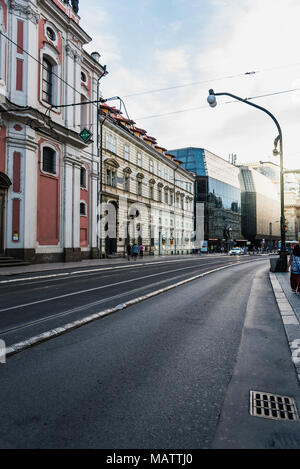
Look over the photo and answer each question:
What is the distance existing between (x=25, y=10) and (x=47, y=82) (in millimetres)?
4399

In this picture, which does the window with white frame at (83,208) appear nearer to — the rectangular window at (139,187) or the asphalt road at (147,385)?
the rectangular window at (139,187)

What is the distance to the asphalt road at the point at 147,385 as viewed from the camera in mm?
2410

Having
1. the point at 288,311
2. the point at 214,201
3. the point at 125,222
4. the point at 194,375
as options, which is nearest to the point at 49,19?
the point at 125,222

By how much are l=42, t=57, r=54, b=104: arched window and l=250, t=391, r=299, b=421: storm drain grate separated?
953 inches

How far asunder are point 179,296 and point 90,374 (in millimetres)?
5385

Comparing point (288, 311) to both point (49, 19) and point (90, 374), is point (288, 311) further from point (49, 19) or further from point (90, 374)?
point (49, 19)

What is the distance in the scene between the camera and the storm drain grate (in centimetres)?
280

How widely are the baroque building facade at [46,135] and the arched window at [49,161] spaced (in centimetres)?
7

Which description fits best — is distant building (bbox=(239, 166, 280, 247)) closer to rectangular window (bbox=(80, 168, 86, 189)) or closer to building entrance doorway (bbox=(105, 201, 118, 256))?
building entrance doorway (bbox=(105, 201, 118, 256))

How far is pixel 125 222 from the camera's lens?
35438mm

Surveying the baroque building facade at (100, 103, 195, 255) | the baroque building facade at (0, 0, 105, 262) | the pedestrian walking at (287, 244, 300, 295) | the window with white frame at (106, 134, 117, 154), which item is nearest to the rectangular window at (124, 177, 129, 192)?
the baroque building facade at (100, 103, 195, 255)

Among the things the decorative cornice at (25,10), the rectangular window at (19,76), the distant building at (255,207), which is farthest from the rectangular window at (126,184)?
the distant building at (255,207)

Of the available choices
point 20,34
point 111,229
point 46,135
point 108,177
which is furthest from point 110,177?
point 20,34

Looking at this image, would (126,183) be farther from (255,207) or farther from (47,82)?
(255,207)
